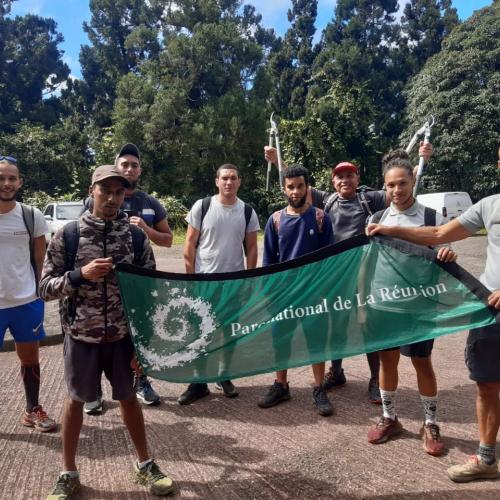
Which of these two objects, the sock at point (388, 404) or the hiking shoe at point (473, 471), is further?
the sock at point (388, 404)

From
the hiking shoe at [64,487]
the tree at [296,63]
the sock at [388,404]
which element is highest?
the tree at [296,63]

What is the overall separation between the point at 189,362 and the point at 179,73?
114 feet

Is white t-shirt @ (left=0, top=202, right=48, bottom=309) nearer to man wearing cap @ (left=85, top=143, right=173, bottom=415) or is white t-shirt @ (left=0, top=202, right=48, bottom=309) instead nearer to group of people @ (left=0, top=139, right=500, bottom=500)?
group of people @ (left=0, top=139, right=500, bottom=500)

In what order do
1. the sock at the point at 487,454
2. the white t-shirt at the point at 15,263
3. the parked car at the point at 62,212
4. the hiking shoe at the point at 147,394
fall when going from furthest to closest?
the parked car at the point at 62,212, the hiking shoe at the point at 147,394, the white t-shirt at the point at 15,263, the sock at the point at 487,454

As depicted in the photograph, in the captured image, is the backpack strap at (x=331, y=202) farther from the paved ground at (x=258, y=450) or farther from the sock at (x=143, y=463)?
the sock at (x=143, y=463)

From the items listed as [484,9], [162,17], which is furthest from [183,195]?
[484,9]

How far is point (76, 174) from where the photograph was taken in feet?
112

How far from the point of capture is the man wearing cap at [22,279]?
13.4 ft

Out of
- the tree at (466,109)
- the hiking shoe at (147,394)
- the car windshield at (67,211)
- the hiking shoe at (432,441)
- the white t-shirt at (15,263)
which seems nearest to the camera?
the hiking shoe at (432,441)

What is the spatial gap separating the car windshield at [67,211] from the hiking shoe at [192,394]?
17.0m

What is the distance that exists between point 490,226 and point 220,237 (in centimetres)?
242

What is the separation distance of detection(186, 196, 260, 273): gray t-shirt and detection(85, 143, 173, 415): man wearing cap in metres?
0.32

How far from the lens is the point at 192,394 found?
4.81 metres

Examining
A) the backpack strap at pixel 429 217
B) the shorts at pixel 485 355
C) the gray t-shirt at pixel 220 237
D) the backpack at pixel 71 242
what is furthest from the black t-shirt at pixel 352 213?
the backpack at pixel 71 242
